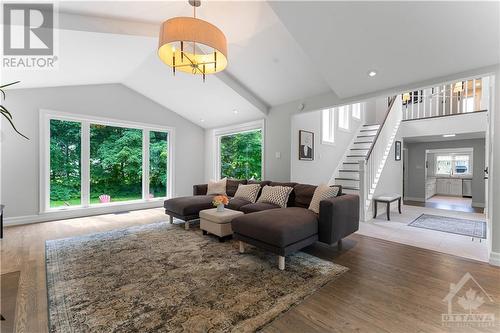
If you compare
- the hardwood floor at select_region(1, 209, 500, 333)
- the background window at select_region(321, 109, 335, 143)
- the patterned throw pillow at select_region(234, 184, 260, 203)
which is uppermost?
the background window at select_region(321, 109, 335, 143)

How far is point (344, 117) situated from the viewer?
250 inches

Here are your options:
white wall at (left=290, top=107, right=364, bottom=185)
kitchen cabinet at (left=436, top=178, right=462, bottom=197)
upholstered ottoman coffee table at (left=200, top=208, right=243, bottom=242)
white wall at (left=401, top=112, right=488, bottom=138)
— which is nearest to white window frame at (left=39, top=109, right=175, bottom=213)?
upholstered ottoman coffee table at (left=200, top=208, right=243, bottom=242)

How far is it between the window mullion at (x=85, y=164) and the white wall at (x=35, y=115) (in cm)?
38

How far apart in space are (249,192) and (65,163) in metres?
4.04

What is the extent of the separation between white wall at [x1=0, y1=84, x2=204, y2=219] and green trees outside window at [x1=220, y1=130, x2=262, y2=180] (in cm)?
167

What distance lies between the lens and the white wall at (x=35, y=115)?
13.6 feet

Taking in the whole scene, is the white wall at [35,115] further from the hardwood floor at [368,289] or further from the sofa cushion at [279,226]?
the sofa cushion at [279,226]

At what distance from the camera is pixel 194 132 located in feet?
22.6

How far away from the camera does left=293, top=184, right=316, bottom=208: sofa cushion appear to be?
368 cm

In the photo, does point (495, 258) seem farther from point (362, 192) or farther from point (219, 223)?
point (219, 223)

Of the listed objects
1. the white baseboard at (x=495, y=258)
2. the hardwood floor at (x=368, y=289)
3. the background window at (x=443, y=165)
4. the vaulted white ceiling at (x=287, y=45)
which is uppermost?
the vaulted white ceiling at (x=287, y=45)

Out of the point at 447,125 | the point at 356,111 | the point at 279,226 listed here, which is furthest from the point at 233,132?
the point at 447,125

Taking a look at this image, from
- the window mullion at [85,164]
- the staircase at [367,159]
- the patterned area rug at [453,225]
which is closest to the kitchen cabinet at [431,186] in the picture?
the staircase at [367,159]

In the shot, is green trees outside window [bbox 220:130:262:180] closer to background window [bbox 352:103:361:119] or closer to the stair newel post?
the stair newel post
